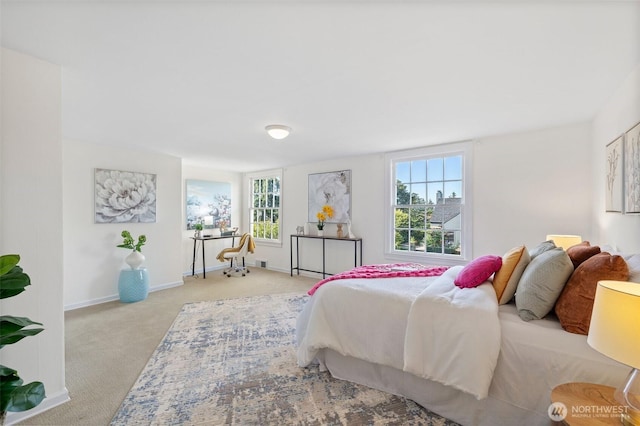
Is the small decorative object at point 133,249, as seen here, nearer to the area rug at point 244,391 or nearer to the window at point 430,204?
the area rug at point 244,391

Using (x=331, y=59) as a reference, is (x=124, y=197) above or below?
below

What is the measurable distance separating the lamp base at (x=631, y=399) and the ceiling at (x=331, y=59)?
1.71 m

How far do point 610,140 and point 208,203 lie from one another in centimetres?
628

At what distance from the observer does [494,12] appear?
144cm

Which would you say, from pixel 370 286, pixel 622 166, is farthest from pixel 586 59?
pixel 370 286

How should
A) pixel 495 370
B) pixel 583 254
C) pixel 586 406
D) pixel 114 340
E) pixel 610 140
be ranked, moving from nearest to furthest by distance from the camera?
pixel 586 406, pixel 495 370, pixel 583 254, pixel 610 140, pixel 114 340

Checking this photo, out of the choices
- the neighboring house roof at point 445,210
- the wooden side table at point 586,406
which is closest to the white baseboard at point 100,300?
the neighboring house roof at point 445,210

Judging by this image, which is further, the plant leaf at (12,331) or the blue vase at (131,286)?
the blue vase at (131,286)

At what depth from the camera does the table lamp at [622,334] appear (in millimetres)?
934

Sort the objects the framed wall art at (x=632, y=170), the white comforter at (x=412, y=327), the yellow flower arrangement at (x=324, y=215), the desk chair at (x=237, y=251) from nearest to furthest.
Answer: the white comforter at (x=412, y=327), the framed wall art at (x=632, y=170), the yellow flower arrangement at (x=324, y=215), the desk chair at (x=237, y=251)

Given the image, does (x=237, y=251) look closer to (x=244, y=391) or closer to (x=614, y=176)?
(x=244, y=391)

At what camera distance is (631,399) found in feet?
3.39

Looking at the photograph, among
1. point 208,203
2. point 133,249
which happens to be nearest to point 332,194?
point 208,203

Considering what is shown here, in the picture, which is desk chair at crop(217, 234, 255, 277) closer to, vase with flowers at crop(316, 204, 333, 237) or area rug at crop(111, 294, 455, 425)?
vase with flowers at crop(316, 204, 333, 237)
